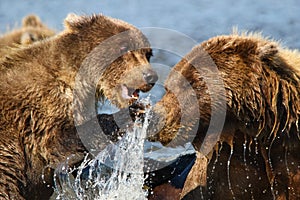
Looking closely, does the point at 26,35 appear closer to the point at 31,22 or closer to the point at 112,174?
the point at 31,22

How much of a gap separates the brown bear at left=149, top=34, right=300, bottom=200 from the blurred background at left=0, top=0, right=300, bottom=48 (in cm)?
616

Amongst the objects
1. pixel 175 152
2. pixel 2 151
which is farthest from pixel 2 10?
pixel 2 151

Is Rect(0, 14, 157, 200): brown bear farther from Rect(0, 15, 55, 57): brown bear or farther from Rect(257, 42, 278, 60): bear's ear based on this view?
Rect(257, 42, 278, 60): bear's ear

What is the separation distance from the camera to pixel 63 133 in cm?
670

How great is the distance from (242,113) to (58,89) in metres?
1.64

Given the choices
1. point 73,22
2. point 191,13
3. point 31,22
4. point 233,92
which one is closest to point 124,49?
point 73,22

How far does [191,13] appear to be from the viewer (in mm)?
15305

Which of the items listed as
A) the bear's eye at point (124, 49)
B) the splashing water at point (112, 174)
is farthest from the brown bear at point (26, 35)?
the splashing water at point (112, 174)

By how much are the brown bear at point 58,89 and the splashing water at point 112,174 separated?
0.63ft

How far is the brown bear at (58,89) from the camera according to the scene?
6496mm

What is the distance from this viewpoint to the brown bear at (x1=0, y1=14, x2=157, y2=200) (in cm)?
650

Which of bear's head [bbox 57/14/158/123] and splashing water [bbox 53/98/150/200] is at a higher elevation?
bear's head [bbox 57/14/158/123]

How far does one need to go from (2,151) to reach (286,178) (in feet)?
8.03

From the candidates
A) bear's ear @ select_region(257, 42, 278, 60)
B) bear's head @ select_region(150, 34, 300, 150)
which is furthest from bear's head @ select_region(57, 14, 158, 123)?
bear's ear @ select_region(257, 42, 278, 60)
